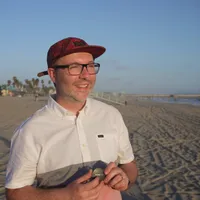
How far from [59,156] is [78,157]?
15 cm

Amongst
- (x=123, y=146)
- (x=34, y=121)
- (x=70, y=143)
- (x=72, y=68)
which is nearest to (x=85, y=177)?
(x=70, y=143)

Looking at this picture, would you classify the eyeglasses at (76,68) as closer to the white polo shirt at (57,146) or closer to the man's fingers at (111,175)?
the white polo shirt at (57,146)

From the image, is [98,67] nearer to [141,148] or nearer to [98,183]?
[98,183]

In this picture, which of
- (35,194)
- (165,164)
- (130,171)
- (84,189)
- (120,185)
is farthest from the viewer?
(165,164)

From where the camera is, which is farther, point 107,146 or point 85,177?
point 107,146

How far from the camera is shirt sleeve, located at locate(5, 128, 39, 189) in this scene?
170 centimetres

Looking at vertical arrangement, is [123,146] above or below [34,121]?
below

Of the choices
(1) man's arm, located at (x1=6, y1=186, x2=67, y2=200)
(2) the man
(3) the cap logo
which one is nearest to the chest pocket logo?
(2) the man

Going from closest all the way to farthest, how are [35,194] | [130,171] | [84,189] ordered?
1. [84,189]
2. [35,194]
3. [130,171]

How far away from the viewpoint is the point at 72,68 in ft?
6.59

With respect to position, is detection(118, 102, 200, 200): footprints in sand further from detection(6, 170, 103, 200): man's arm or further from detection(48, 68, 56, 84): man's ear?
detection(48, 68, 56, 84): man's ear

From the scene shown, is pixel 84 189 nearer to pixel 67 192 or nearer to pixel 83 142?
pixel 67 192

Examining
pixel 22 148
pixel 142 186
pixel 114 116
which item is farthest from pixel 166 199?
pixel 22 148

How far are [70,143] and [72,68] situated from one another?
618mm
